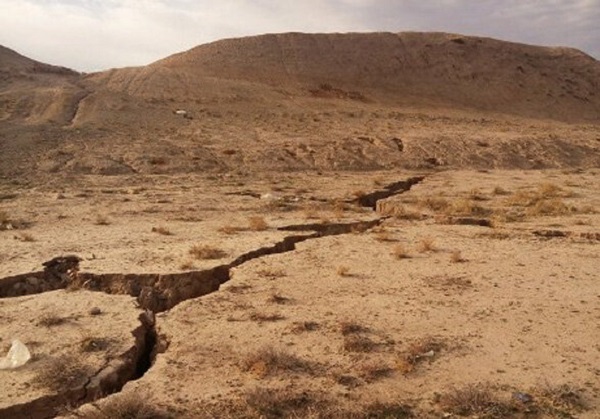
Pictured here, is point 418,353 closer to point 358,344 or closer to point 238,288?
point 358,344

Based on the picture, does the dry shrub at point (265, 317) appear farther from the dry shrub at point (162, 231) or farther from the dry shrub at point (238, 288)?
the dry shrub at point (162, 231)

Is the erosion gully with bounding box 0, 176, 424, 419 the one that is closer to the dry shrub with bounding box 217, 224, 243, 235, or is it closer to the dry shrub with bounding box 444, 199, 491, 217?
the dry shrub with bounding box 217, 224, 243, 235

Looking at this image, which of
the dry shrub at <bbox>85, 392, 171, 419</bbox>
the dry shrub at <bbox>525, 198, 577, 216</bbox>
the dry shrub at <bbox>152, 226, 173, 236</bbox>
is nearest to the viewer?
the dry shrub at <bbox>85, 392, 171, 419</bbox>

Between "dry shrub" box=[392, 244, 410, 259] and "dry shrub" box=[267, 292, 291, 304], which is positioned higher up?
"dry shrub" box=[392, 244, 410, 259]

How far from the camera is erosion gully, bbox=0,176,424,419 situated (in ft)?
15.8

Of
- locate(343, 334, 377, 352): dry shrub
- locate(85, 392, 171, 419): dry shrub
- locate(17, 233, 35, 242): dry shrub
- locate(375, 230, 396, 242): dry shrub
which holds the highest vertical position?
locate(17, 233, 35, 242): dry shrub

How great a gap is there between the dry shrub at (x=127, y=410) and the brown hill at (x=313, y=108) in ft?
43.6

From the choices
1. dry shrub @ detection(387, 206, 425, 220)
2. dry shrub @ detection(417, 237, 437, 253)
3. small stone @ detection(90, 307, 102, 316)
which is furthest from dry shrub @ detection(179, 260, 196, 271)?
dry shrub @ detection(387, 206, 425, 220)

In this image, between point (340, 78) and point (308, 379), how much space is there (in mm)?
32892

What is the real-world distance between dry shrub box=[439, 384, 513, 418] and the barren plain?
0.05ft

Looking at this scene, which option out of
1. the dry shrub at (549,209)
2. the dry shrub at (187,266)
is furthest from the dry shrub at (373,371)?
the dry shrub at (549,209)

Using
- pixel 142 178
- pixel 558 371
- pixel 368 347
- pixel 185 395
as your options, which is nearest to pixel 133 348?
pixel 185 395

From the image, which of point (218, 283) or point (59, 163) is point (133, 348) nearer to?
point (218, 283)

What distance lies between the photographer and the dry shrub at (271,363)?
16.7 ft
